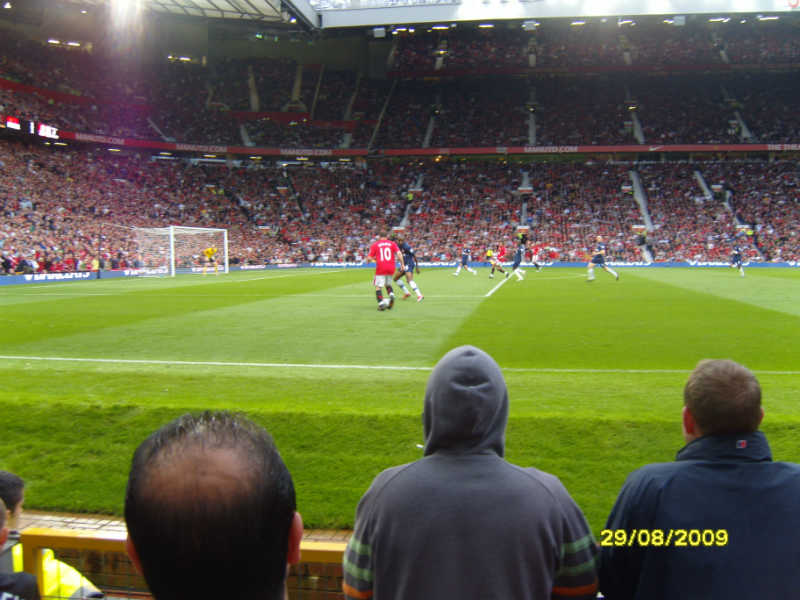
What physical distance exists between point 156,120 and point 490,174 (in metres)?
33.2

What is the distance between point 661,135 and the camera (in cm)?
5884

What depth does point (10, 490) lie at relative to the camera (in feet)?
10.7

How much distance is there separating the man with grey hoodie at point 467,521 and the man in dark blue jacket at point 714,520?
0.25 meters

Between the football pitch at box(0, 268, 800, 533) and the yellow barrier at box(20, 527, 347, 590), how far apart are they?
2368mm

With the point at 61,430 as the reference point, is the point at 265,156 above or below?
above

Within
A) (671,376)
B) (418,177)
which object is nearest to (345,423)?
(671,376)

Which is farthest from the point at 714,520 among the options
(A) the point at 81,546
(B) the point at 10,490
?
(B) the point at 10,490

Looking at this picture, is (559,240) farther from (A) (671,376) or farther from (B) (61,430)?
(B) (61,430)

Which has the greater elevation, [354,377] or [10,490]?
[10,490]

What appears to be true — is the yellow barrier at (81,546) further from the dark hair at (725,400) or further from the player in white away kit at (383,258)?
the player in white away kit at (383,258)

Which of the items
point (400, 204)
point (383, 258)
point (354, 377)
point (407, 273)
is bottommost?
point (354, 377)

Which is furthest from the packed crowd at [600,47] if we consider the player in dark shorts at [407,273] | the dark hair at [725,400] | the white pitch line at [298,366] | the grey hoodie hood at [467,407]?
the grey hoodie hood at [467,407]

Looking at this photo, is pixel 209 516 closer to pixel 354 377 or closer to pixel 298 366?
pixel 354 377

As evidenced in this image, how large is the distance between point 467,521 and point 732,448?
3.58 ft
